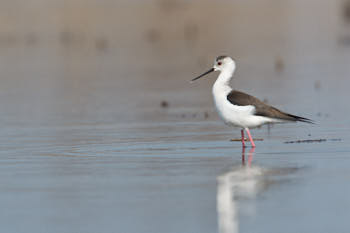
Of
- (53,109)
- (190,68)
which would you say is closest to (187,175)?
(53,109)

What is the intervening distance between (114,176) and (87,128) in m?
4.07

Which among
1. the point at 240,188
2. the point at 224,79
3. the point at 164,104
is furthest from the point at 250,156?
the point at 164,104

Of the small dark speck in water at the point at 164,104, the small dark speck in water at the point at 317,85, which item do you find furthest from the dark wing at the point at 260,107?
the small dark speck in water at the point at 317,85

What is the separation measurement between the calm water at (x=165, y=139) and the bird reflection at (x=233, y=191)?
0.06 ft

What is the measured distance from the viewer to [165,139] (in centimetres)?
1147

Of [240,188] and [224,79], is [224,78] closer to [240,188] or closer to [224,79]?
[224,79]

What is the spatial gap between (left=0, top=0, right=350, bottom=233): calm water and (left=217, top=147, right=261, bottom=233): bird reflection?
18mm

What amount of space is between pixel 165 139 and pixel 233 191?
369cm

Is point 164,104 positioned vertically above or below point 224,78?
below

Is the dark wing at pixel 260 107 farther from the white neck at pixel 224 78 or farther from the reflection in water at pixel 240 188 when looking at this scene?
the reflection in water at pixel 240 188

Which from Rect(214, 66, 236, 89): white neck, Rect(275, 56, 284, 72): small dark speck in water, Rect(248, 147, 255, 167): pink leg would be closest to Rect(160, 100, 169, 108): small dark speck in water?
Rect(214, 66, 236, 89): white neck

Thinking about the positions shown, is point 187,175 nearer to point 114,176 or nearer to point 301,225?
point 114,176

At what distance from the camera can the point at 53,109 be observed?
50.7 feet

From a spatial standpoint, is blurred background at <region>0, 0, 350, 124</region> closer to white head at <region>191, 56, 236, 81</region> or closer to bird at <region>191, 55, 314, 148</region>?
white head at <region>191, 56, 236, 81</region>
